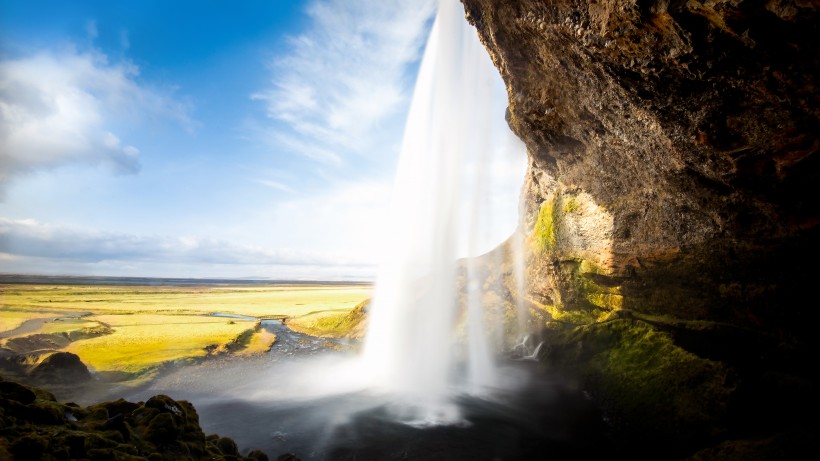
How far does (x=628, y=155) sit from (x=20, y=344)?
1775 inches

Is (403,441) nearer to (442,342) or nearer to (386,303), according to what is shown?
(442,342)

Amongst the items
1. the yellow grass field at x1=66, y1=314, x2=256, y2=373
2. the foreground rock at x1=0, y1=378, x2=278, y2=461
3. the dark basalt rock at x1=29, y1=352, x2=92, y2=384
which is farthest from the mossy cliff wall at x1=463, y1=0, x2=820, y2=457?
the dark basalt rock at x1=29, y1=352, x2=92, y2=384

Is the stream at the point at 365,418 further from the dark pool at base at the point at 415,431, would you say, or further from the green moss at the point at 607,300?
the green moss at the point at 607,300

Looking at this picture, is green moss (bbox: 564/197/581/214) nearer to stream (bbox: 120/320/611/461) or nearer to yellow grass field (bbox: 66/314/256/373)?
stream (bbox: 120/320/611/461)

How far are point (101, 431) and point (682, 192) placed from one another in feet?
78.7

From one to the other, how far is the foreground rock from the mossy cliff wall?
57.2 feet

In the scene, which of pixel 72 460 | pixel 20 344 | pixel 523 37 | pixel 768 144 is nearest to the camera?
pixel 72 460

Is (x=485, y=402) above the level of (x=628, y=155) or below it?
below

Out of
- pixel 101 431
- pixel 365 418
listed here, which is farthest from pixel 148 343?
pixel 101 431

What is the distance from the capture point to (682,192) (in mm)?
17312

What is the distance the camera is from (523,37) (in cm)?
1728

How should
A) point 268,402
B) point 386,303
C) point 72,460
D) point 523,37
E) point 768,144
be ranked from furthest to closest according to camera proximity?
point 386,303, point 268,402, point 523,37, point 768,144, point 72,460

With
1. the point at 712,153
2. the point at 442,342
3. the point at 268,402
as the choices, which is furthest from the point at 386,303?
the point at 712,153

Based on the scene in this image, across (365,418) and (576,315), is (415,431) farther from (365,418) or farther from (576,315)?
(576,315)
